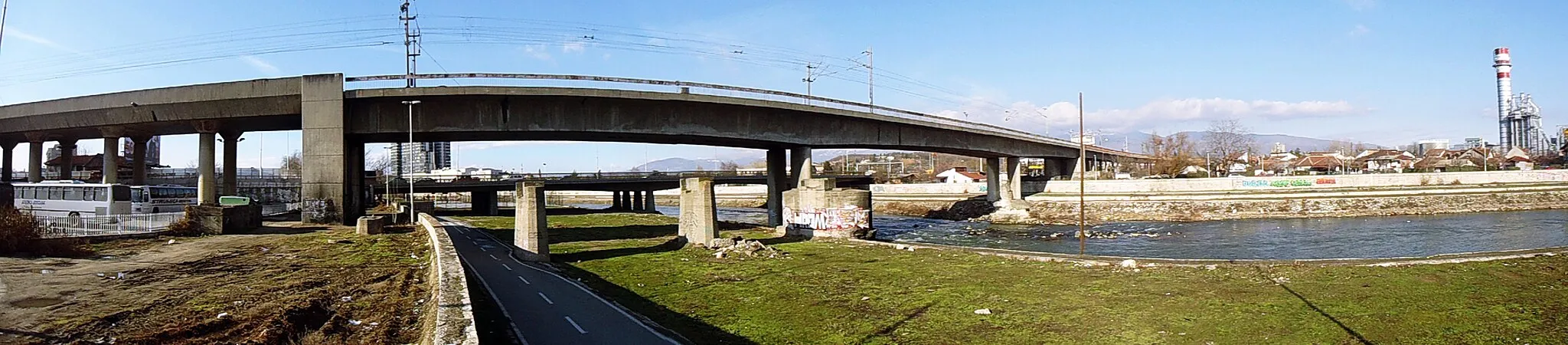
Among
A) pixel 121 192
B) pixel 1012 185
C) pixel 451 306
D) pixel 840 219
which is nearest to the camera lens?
pixel 451 306

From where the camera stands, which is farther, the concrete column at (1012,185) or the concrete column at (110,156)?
the concrete column at (1012,185)

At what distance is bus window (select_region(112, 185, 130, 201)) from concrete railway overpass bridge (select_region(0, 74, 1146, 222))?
167 inches

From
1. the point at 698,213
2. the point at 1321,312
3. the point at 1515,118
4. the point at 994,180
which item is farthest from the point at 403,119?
the point at 1515,118

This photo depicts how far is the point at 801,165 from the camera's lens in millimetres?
44469

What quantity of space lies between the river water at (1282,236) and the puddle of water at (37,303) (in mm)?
32054

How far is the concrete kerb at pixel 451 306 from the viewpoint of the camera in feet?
29.7

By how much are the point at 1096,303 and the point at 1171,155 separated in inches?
4610

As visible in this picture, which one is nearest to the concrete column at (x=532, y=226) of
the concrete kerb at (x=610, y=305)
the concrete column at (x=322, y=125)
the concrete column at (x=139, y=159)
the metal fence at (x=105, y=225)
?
the concrete kerb at (x=610, y=305)

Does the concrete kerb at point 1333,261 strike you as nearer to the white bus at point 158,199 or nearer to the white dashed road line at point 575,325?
the white dashed road line at point 575,325

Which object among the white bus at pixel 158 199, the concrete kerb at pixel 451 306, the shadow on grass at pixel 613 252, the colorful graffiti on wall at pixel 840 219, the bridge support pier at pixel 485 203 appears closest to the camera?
the concrete kerb at pixel 451 306

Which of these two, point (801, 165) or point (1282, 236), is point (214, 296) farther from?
point (1282, 236)

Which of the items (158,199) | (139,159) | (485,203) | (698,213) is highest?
(139,159)

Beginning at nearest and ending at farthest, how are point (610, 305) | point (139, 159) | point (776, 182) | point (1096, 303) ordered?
point (1096, 303)
point (610, 305)
point (139, 159)
point (776, 182)

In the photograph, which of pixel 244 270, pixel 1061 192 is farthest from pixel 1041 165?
pixel 244 270
